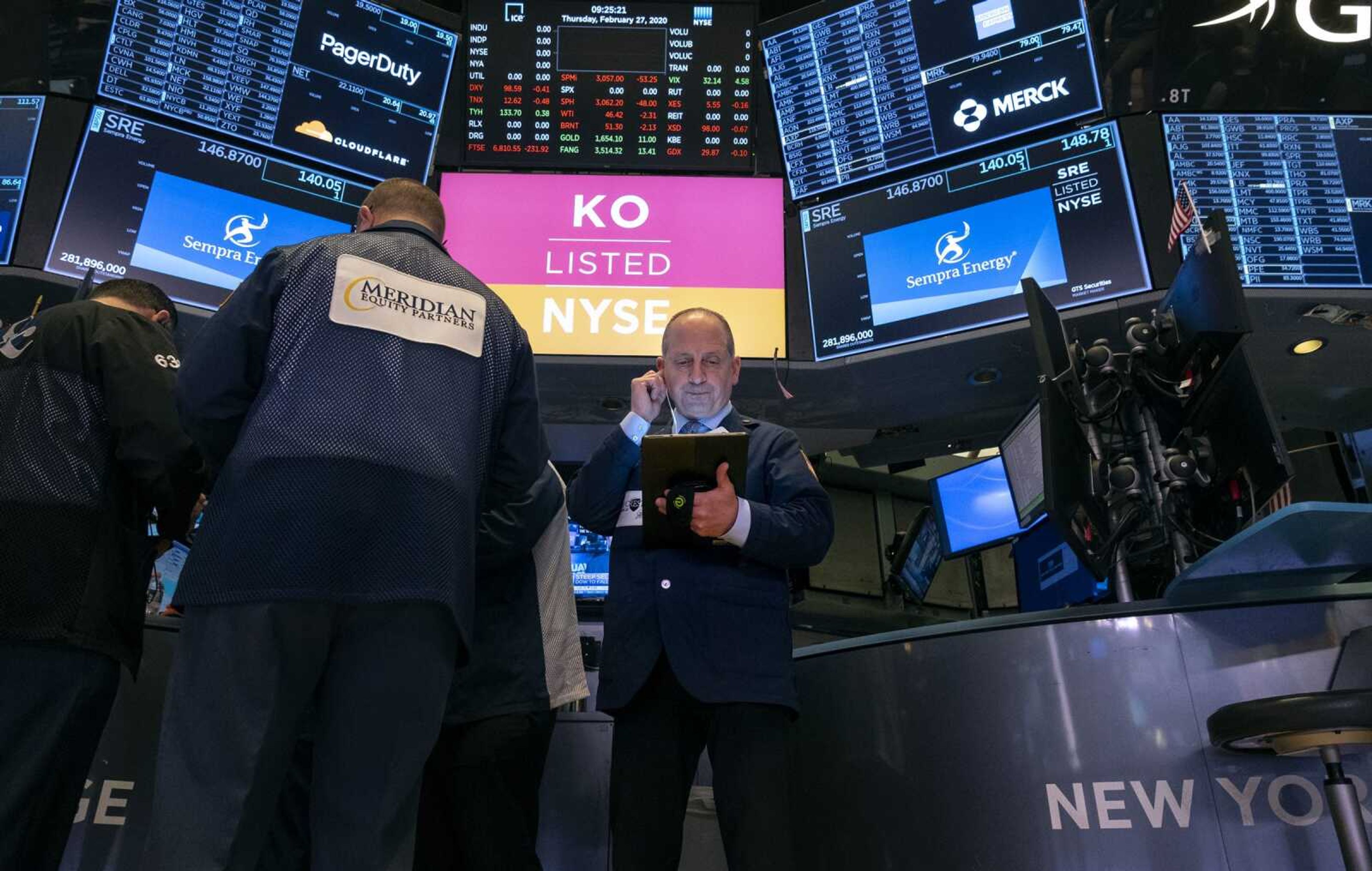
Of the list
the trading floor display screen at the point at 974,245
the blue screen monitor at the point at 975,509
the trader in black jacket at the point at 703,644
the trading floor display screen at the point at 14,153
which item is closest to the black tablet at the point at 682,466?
the trader in black jacket at the point at 703,644

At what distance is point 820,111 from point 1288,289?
2.08m

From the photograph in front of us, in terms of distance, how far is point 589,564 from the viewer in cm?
588

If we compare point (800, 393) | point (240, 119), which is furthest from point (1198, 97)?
point (240, 119)

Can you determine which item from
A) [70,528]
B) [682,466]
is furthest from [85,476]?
[682,466]

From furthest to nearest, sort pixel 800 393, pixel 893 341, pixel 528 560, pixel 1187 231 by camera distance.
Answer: pixel 800 393, pixel 893 341, pixel 1187 231, pixel 528 560

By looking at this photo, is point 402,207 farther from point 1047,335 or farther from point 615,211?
point 615,211

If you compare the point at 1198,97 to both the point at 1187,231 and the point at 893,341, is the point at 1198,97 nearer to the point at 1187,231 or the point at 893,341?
the point at 1187,231

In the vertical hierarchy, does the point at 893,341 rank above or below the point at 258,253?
below

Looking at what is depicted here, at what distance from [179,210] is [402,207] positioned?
105 inches

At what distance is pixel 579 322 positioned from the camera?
4.45 meters

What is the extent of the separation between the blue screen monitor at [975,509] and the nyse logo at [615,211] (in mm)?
2195

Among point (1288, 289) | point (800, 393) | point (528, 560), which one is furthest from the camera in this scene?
point (800, 393)

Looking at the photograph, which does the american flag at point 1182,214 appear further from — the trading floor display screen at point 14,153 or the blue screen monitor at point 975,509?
the trading floor display screen at point 14,153

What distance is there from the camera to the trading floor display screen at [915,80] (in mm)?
4484
